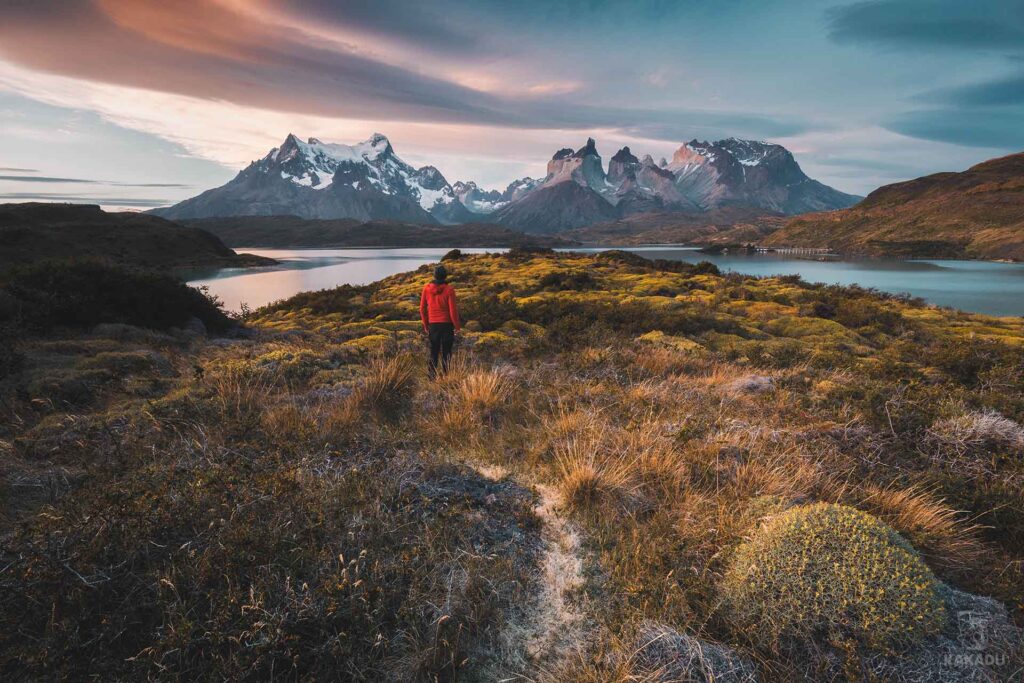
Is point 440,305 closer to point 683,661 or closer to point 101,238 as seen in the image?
point 683,661

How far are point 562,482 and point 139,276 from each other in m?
16.7

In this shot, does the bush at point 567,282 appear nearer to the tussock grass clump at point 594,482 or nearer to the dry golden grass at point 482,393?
the dry golden grass at point 482,393

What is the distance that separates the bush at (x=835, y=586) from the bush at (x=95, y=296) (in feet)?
50.1

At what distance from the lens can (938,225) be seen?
14738cm

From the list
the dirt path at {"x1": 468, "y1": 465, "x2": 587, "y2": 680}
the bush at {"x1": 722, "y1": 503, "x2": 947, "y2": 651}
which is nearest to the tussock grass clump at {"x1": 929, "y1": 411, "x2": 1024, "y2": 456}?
the bush at {"x1": 722, "y1": 503, "x2": 947, "y2": 651}

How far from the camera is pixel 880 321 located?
1678cm

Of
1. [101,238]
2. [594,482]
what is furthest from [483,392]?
[101,238]

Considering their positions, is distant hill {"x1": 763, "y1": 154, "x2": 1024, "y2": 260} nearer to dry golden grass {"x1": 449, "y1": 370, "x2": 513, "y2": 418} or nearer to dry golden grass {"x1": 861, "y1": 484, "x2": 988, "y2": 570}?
dry golden grass {"x1": 861, "y1": 484, "x2": 988, "y2": 570}

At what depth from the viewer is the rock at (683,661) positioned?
98.4 inches

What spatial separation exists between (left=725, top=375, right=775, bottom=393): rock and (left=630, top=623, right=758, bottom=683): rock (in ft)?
18.8

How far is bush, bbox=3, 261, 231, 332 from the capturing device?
11.3m

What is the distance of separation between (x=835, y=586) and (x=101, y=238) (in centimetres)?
11441

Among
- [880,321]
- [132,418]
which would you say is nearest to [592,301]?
[880,321]
